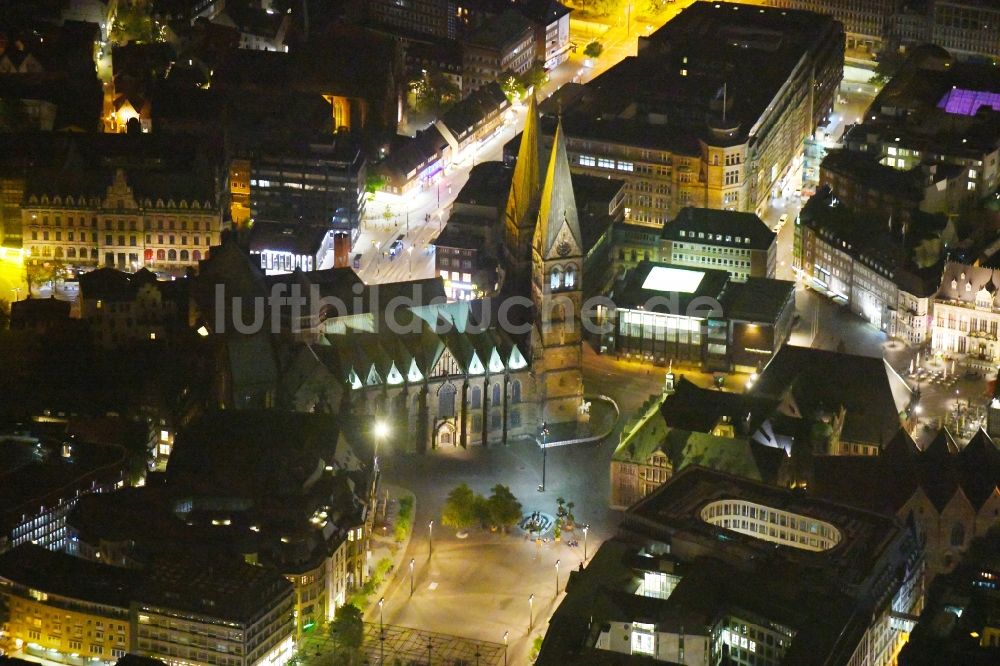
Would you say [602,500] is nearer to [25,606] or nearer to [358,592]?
[358,592]

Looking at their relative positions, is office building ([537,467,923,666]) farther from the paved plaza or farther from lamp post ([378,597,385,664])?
lamp post ([378,597,385,664])

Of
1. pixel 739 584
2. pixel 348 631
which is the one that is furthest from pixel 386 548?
pixel 739 584

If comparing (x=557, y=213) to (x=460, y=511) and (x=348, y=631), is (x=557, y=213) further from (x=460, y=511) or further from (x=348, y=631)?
(x=348, y=631)

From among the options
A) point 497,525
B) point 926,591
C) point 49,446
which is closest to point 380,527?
point 497,525

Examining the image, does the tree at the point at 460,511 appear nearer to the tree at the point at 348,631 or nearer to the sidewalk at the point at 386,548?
the sidewalk at the point at 386,548

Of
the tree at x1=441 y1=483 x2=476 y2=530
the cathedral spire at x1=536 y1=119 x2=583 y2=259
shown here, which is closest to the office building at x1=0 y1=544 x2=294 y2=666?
the tree at x1=441 y1=483 x2=476 y2=530
